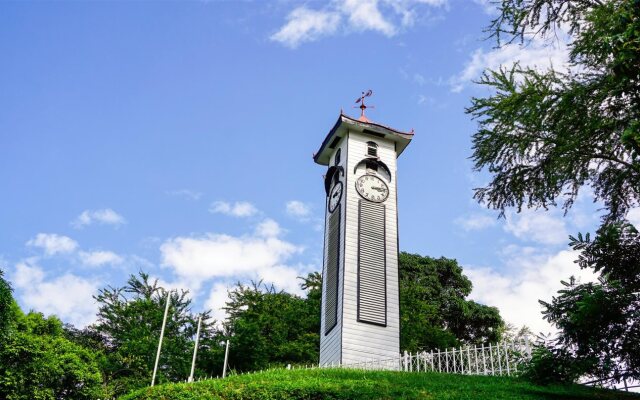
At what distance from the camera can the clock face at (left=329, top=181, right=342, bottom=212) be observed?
2268 centimetres

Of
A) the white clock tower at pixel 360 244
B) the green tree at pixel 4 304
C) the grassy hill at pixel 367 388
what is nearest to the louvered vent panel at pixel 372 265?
the white clock tower at pixel 360 244

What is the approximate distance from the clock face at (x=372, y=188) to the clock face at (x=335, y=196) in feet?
2.31

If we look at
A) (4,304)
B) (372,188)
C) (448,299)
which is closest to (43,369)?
(4,304)

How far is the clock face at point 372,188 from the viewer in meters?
22.3

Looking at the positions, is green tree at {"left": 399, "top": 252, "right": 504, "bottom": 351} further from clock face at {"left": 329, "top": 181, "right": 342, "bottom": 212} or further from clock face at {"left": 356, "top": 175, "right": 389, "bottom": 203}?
clock face at {"left": 356, "top": 175, "right": 389, "bottom": 203}

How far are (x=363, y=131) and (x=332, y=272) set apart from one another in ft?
18.3

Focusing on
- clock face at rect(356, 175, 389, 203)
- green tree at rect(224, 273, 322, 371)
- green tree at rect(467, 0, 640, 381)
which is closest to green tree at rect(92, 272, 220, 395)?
green tree at rect(224, 273, 322, 371)

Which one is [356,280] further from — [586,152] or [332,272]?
[586,152]

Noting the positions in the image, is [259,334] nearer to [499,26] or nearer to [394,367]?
[394,367]

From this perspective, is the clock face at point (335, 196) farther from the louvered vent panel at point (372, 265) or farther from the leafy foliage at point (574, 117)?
the leafy foliage at point (574, 117)

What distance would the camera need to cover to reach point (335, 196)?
23078mm

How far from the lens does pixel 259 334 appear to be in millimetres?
24078

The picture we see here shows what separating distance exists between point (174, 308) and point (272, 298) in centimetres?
388

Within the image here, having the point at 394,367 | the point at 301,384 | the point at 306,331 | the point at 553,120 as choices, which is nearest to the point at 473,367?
the point at 394,367
